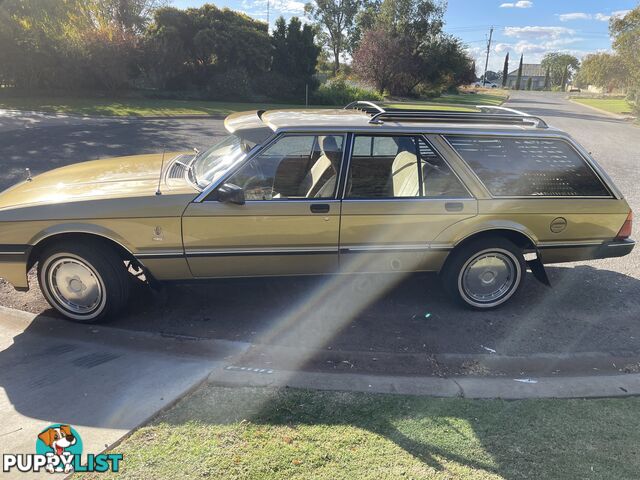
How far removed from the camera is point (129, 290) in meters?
3.70

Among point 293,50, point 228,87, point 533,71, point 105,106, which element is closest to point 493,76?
point 533,71

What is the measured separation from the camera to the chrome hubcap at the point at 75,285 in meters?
3.59

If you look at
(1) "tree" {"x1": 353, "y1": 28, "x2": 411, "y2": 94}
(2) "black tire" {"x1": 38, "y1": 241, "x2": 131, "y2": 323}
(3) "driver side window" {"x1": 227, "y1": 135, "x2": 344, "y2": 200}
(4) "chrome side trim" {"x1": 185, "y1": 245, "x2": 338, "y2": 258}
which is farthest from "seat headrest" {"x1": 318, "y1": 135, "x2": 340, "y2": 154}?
(1) "tree" {"x1": 353, "y1": 28, "x2": 411, "y2": 94}

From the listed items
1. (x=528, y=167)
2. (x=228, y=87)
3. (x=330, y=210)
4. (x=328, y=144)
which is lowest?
(x=330, y=210)

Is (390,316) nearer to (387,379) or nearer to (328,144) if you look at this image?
(387,379)

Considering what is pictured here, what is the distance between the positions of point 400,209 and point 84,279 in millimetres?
2623

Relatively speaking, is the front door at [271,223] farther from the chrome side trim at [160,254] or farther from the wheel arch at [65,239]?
the wheel arch at [65,239]

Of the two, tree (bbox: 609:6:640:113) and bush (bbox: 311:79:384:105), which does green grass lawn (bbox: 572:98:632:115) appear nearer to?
tree (bbox: 609:6:640:113)

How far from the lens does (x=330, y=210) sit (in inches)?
145

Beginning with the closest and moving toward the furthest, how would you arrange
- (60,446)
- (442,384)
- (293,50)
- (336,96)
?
(60,446) < (442,384) < (336,96) < (293,50)

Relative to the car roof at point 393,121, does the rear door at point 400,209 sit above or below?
below

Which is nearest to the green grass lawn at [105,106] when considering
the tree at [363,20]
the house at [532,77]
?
the tree at [363,20]

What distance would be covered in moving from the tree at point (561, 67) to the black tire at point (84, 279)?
381ft

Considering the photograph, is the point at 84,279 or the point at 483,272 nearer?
the point at 84,279
